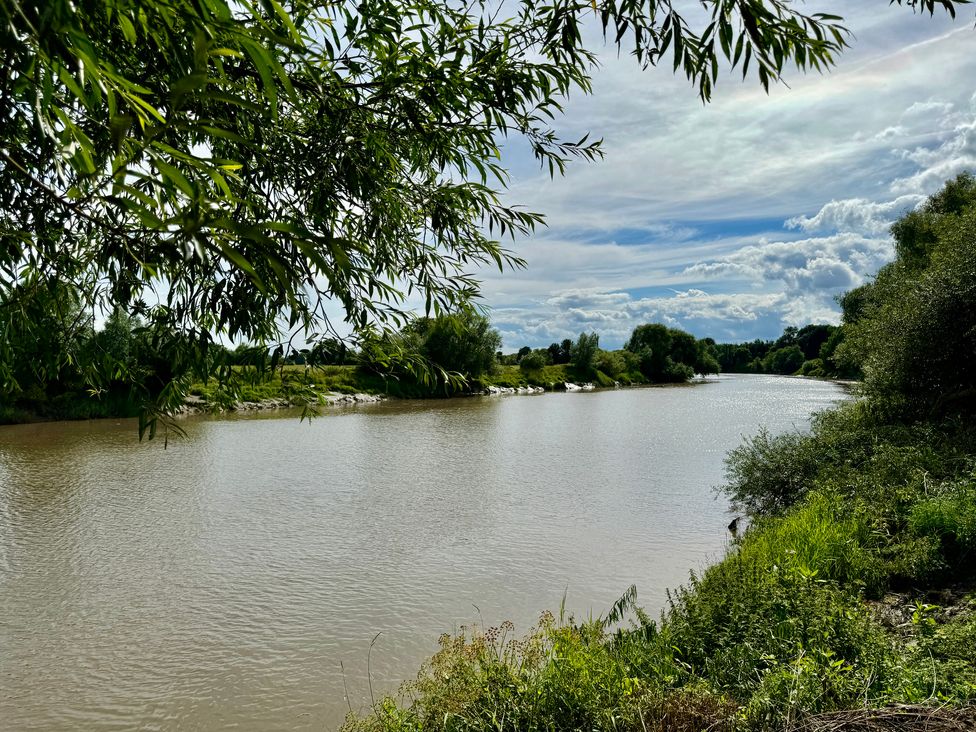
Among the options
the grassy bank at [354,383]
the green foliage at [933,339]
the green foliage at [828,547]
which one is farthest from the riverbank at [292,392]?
A: the green foliage at [933,339]

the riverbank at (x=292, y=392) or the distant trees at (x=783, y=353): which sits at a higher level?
the distant trees at (x=783, y=353)

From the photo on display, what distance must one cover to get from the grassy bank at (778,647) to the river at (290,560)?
1.13 meters

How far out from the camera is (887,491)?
8102 millimetres

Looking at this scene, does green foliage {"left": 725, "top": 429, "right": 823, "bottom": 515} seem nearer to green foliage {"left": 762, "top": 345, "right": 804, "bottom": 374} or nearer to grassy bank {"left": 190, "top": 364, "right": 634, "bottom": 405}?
grassy bank {"left": 190, "top": 364, "right": 634, "bottom": 405}

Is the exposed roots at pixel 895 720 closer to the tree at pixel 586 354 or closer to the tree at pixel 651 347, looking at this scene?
the tree at pixel 586 354

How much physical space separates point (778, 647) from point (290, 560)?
7049 millimetres

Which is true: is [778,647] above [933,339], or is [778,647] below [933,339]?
below

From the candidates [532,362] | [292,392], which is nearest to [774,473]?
[292,392]

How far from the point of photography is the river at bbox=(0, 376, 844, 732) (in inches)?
222

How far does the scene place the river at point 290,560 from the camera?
5648mm

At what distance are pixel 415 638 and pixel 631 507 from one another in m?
6.67

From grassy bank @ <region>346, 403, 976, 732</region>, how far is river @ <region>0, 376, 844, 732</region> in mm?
1135

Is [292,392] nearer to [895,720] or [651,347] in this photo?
[895,720]

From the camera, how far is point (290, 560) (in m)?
8.98
